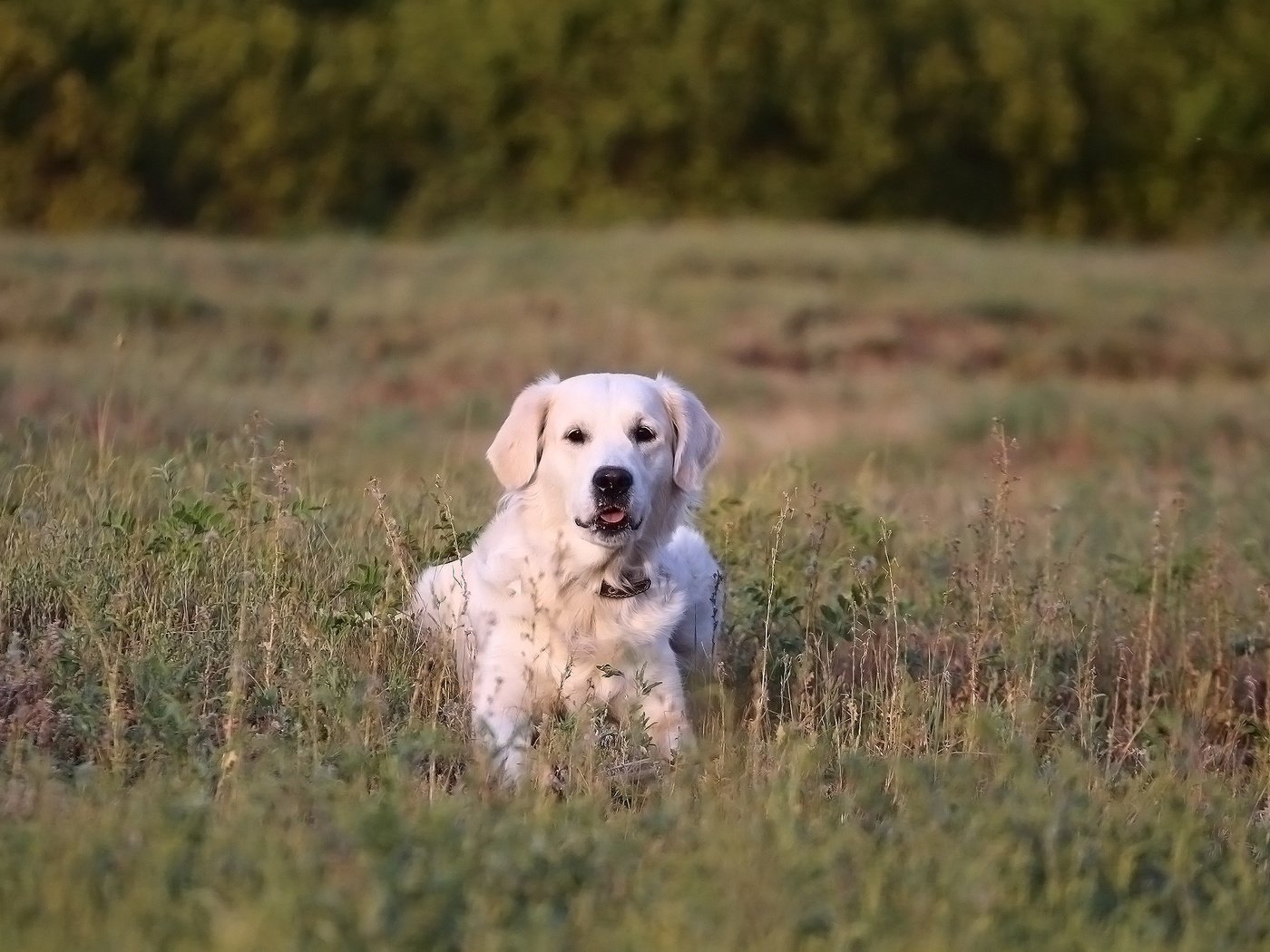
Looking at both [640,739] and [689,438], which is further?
[689,438]

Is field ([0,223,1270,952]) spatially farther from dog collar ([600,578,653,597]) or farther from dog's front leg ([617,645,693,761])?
dog collar ([600,578,653,597])

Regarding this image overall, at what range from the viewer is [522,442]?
5.12 meters

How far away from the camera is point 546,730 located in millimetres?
4574

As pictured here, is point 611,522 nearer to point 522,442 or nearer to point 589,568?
point 589,568

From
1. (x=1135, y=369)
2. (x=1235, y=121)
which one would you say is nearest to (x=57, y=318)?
(x=1135, y=369)

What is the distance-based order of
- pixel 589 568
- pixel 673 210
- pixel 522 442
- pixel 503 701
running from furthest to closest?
pixel 673 210
pixel 522 442
pixel 589 568
pixel 503 701

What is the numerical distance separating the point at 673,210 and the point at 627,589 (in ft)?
68.2

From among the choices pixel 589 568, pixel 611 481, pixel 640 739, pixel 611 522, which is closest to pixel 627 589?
pixel 589 568

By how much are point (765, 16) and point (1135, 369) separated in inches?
395

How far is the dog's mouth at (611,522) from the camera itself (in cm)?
480

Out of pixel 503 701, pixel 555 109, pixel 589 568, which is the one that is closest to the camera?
pixel 503 701

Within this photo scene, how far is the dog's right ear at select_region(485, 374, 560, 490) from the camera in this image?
16.7 feet

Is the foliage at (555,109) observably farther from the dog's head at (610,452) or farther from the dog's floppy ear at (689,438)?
the dog's head at (610,452)

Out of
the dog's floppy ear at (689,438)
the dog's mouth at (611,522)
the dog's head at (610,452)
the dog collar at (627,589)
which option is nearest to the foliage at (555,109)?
the dog's floppy ear at (689,438)
